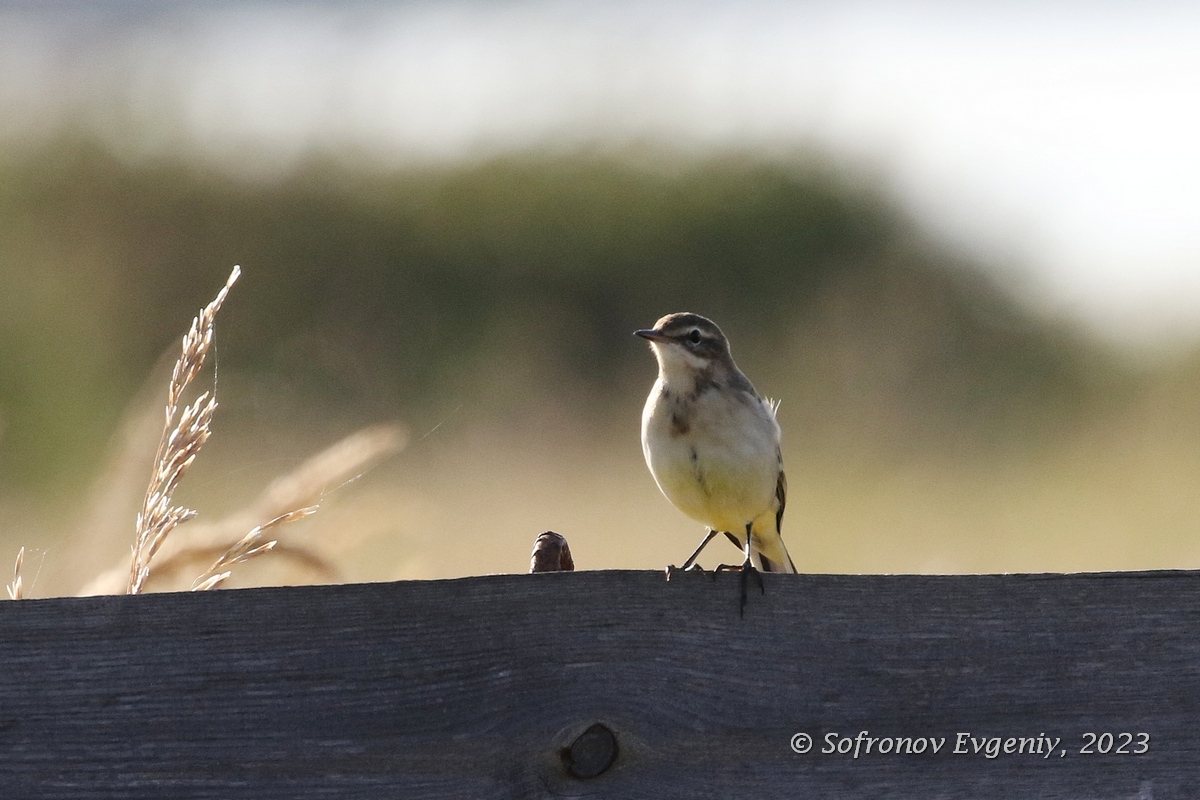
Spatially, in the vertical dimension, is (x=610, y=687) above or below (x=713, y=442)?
below

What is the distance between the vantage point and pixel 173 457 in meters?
2.78

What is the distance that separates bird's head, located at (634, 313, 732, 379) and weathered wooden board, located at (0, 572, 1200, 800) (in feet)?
6.67

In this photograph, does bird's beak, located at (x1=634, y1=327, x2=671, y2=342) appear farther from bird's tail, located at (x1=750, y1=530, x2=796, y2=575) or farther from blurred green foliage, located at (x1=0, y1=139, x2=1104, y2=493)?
blurred green foliage, located at (x1=0, y1=139, x2=1104, y2=493)

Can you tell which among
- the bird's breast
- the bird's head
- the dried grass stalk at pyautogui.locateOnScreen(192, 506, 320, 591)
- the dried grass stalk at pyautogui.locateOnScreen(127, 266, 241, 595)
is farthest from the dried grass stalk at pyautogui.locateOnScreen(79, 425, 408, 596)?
the bird's head

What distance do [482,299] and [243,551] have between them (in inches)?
393

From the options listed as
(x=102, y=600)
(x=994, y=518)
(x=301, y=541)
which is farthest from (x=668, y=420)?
(x=994, y=518)

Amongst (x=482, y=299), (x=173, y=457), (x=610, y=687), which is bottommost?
(x=610, y=687)

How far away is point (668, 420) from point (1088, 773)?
208 centimetres

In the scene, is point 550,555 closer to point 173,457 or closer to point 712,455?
point 173,457

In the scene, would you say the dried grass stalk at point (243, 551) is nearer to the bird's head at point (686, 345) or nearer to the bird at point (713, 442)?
the bird at point (713, 442)

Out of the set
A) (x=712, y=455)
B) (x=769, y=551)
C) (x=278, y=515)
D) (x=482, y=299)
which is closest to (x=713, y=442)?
(x=712, y=455)

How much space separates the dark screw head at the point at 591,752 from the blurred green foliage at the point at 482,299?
5.84 m

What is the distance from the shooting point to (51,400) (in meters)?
9.24

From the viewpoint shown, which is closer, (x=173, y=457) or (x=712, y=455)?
(x=173, y=457)
